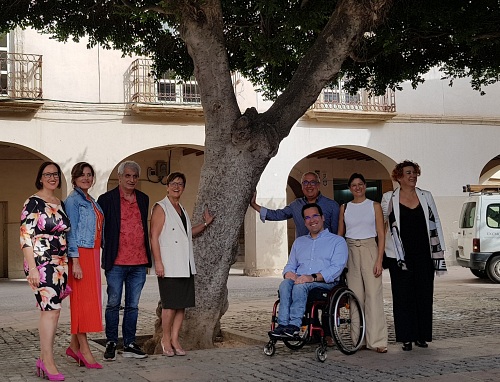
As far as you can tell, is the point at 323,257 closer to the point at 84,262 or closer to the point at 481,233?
the point at 84,262

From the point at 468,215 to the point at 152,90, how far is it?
8656 mm

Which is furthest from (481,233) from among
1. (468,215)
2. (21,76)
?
(21,76)

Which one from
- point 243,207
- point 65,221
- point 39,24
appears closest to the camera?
point 65,221

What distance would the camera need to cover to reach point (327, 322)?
296 inches

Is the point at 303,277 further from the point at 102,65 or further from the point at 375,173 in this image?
the point at 375,173

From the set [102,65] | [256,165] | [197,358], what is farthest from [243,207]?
[102,65]

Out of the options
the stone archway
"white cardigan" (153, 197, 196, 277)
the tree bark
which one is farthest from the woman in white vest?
the stone archway

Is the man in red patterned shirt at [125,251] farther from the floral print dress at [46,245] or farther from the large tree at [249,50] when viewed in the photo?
the large tree at [249,50]

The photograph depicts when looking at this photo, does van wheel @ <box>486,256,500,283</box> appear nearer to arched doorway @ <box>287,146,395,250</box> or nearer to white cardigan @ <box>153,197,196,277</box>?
arched doorway @ <box>287,146,395,250</box>

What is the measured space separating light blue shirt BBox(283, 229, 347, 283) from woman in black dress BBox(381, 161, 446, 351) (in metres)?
0.65

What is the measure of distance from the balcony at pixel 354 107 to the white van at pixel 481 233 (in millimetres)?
3908

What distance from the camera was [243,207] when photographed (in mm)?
8289

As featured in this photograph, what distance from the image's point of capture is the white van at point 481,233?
60.4 ft

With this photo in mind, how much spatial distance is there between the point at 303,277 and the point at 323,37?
2702mm
